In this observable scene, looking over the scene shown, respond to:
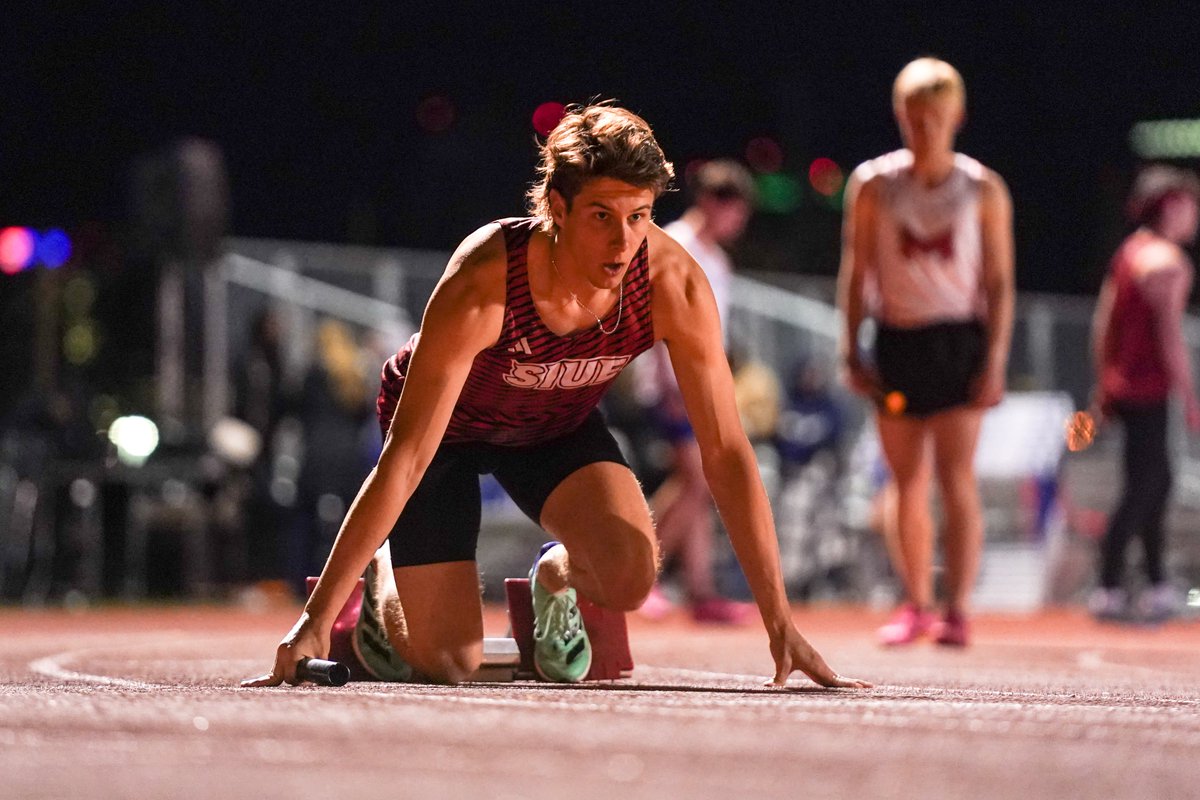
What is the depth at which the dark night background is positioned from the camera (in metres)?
18.9

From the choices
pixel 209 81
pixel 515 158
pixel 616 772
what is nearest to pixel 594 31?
pixel 515 158

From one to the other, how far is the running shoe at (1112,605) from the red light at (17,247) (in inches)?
358

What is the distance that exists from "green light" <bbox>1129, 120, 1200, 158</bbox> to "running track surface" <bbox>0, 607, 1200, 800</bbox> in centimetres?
2028

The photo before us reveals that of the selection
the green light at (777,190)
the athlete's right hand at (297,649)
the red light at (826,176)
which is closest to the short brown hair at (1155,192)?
the athlete's right hand at (297,649)

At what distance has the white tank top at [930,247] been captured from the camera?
24.5 feet

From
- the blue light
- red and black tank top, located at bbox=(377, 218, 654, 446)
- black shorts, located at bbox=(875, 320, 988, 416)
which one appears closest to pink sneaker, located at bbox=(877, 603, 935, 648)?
black shorts, located at bbox=(875, 320, 988, 416)

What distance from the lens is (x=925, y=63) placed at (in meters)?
7.56

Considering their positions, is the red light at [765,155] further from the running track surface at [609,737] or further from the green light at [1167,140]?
the running track surface at [609,737]

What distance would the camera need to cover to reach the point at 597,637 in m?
5.43

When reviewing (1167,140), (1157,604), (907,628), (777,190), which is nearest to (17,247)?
(1157,604)

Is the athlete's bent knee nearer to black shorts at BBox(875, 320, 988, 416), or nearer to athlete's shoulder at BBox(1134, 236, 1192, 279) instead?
black shorts at BBox(875, 320, 988, 416)

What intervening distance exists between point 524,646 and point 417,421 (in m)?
1.26

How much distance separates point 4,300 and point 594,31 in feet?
37.3

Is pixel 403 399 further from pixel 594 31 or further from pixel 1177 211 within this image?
pixel 594 31
